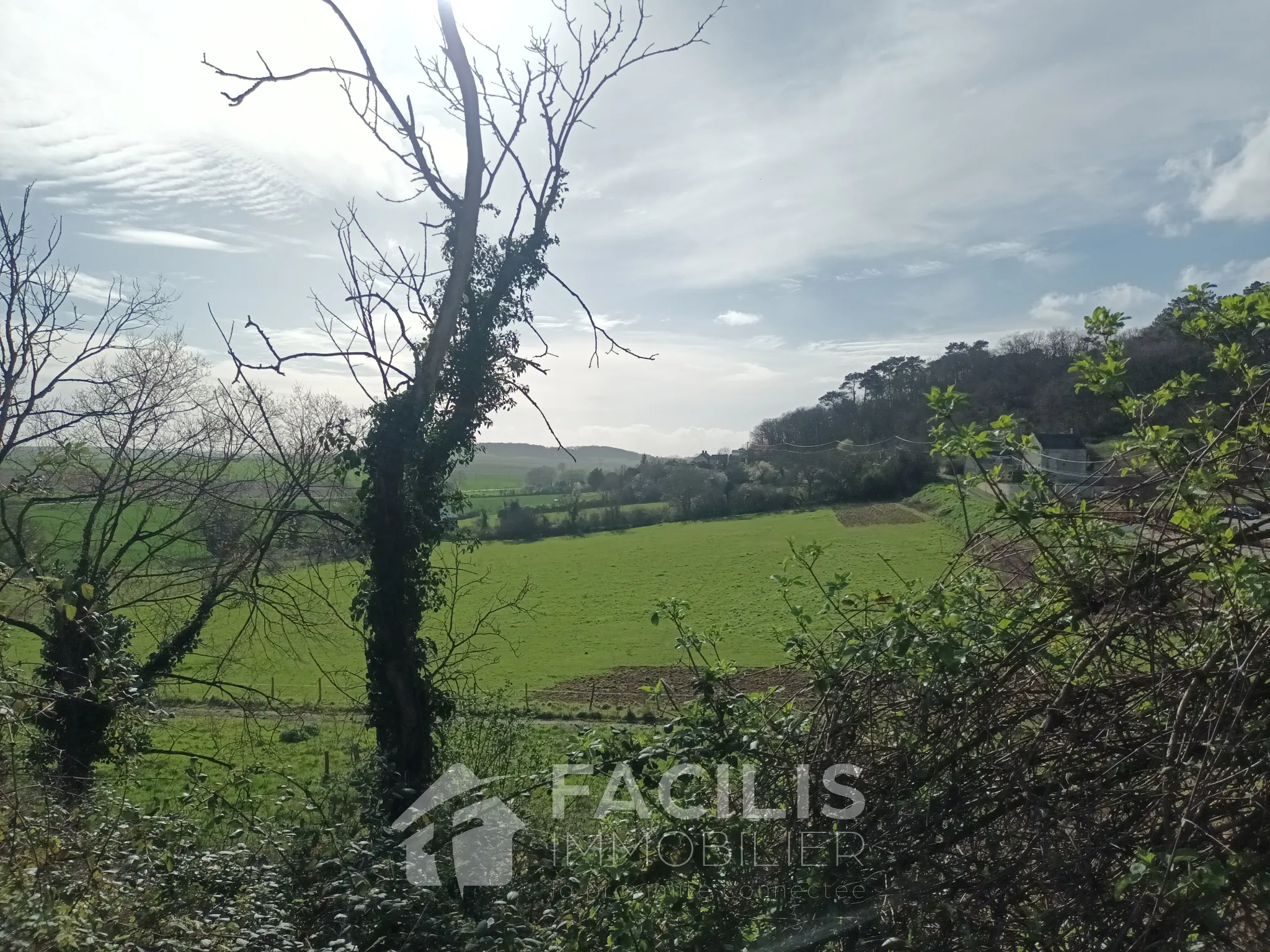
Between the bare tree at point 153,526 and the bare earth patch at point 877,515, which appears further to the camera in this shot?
the bare earth patch at point 877,515

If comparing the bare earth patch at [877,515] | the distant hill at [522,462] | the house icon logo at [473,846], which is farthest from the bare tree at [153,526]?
the distant hill at [522,462]

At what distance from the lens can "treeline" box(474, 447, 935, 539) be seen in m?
44.2

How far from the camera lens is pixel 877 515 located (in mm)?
33469

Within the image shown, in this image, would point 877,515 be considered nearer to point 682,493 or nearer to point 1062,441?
point 682,493

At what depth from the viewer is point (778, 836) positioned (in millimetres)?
2787

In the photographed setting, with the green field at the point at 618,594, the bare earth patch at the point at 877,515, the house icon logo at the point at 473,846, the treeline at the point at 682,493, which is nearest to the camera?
the house icon logo at the point at 473,846

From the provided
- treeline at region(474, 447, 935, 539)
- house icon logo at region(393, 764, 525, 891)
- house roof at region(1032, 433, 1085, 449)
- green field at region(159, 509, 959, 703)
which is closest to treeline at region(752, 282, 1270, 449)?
house roof at region(1032, 433, 1085, 449)

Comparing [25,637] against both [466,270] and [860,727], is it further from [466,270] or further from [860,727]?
[860,727]

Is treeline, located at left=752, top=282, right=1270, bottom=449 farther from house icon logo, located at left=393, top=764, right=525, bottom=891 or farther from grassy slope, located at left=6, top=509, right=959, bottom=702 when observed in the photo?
grassy slope, located at left=6, top=509, right=959, bottom=702

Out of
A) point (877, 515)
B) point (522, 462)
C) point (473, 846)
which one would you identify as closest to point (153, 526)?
point (473, 846)

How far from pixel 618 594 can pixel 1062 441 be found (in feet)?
105

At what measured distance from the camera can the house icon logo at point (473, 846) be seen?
4.55 metres

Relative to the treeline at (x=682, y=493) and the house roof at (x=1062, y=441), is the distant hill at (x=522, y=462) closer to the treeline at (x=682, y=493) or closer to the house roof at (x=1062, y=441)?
the treeline at (x=682, y=493)

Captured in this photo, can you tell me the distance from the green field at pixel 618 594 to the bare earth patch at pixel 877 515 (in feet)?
1.61
